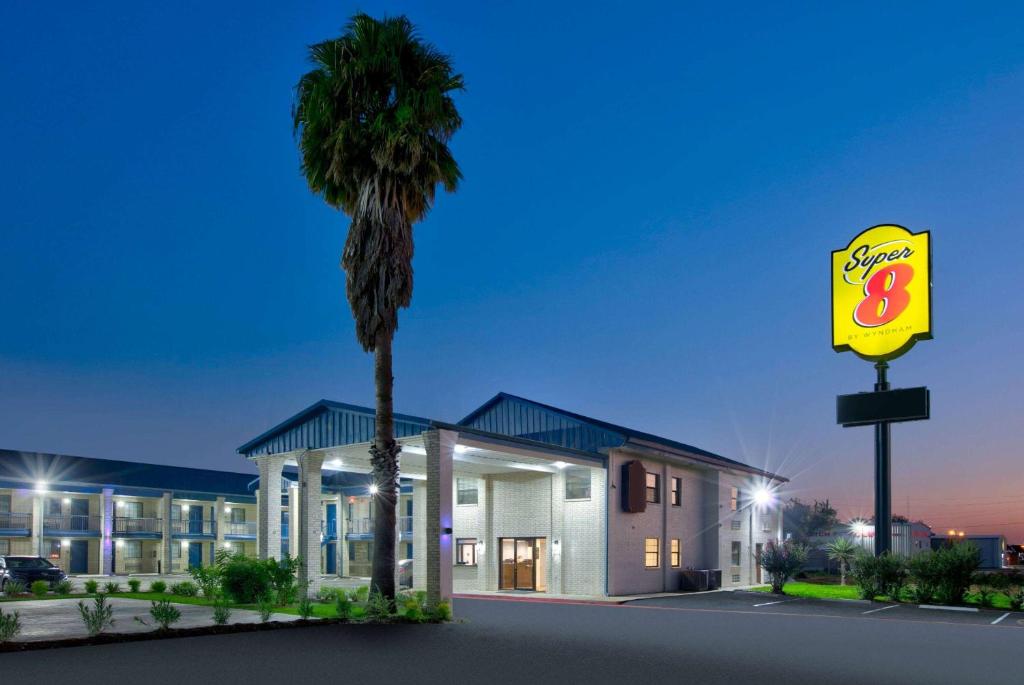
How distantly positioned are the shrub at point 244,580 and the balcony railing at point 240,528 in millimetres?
34187

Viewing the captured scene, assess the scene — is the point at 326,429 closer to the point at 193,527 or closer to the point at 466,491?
the point at 466,491

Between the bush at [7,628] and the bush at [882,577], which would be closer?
the bush at [7,628]

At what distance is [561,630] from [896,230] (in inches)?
805

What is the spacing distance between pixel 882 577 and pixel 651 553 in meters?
8.42

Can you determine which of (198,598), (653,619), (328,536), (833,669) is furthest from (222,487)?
(833,669)

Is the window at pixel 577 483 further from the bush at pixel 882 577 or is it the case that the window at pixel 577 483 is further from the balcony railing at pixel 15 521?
the balcony railing at pixel 15 521

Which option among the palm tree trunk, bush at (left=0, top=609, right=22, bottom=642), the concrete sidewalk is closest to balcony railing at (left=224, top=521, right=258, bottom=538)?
the concrete sidewalk

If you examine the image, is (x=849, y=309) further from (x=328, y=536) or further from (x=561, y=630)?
(x=328, y=536)

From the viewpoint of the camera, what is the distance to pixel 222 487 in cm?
5578

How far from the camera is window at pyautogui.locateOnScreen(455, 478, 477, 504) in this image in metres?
36.0

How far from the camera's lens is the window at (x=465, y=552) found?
3578cm

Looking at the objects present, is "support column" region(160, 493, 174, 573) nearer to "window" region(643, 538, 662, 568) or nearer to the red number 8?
"window" region(643, 538, 662, 568)

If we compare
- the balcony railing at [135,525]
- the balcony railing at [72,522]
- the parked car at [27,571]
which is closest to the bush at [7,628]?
the parked car at [27,571]

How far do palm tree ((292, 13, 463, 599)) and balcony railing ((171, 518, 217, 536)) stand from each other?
118ft
